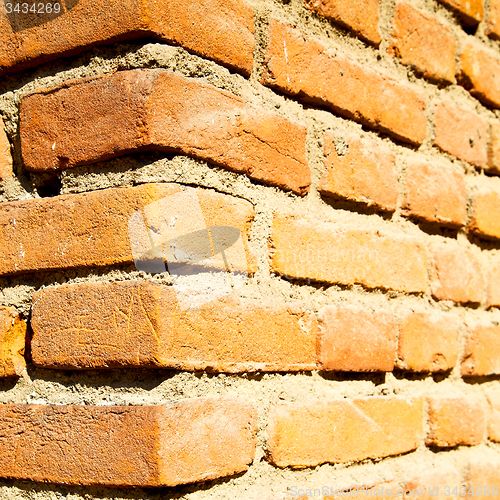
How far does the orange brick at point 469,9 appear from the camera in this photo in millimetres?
1163

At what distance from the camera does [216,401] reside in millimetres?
715

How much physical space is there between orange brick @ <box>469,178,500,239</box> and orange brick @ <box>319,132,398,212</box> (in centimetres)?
27

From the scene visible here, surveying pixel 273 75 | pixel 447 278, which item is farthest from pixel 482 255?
pixel 273 75

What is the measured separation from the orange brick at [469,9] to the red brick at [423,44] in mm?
62

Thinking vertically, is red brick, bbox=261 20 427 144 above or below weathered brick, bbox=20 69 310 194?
above

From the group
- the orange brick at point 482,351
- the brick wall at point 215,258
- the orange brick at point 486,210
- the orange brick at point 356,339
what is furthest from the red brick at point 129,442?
the orange brick at point 486,210

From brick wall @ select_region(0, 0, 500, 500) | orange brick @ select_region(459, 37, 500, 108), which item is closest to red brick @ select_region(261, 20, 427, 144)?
brick wall @ select_region(0, 0, 500, 500)

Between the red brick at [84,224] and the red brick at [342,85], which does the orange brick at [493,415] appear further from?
the red brick at [84,224]

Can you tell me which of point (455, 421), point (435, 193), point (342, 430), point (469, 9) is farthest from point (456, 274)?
point (469, 9)

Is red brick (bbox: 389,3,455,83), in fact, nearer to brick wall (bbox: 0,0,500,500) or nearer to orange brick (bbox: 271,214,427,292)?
brick wall (bbox: 0,0,500,500)

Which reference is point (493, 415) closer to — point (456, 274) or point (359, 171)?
point (456, 274)

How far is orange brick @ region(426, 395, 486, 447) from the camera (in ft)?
3.37

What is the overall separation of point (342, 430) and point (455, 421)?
327mm

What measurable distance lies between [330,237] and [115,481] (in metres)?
0.47
